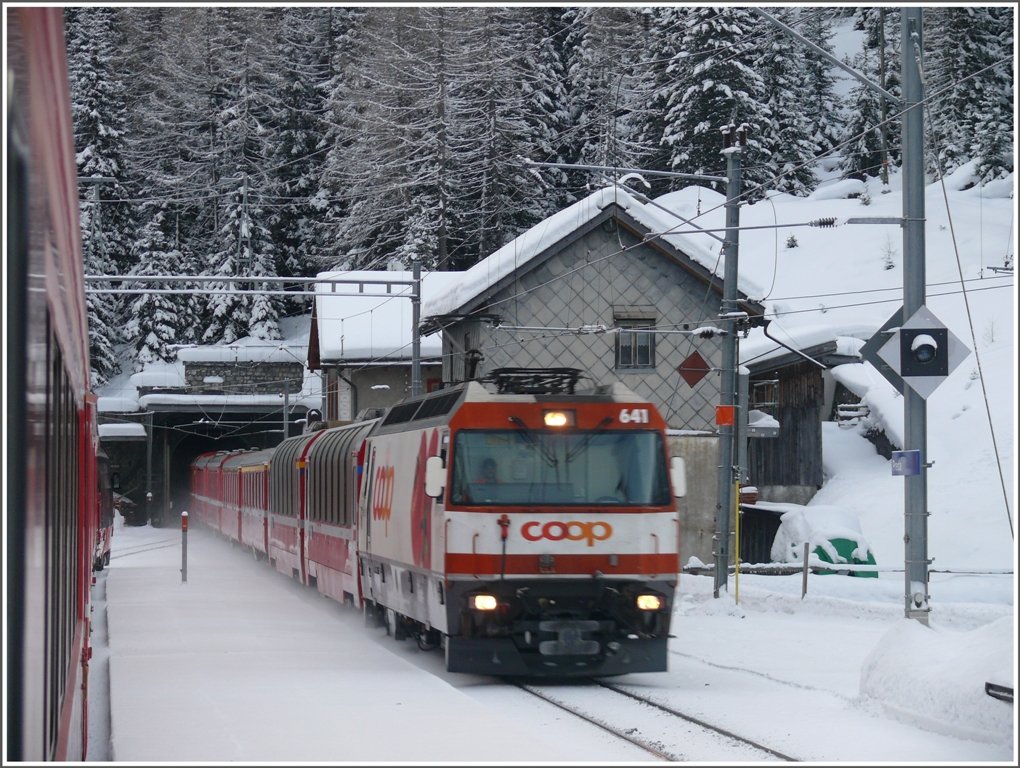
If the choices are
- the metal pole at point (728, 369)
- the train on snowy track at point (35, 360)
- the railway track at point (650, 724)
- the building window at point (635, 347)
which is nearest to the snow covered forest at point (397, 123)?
the building window at point (635, 347)

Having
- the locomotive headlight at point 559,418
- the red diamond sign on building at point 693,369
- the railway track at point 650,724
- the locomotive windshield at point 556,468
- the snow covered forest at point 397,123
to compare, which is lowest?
the railway track at point 650,724

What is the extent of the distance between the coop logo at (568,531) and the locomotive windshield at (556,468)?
0.75ft

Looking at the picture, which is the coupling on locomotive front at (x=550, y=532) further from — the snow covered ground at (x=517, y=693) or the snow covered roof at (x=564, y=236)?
the snow covered roof at (x=564, y=236)

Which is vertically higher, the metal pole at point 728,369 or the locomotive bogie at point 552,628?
the metal pole at point 728,369

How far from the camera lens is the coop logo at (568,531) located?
1325 cm

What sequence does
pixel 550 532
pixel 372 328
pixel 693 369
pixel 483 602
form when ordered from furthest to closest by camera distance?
pixel 372 328
pixel 693 369
pixel 550 532
pixel 483 602

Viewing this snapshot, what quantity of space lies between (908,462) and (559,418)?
10.4ft

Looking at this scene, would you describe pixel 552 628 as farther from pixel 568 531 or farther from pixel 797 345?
pixel 797 345

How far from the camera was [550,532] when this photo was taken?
13266mm

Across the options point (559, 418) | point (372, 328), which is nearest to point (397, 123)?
point (372, 328)

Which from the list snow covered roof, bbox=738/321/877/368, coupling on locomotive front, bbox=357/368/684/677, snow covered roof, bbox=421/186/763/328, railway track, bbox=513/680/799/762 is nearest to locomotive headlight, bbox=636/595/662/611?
coupling on locomotive front, bbox=357/368/684/677

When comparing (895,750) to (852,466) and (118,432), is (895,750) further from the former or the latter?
(118,432)

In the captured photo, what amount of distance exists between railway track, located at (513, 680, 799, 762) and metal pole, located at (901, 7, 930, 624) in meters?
2.65

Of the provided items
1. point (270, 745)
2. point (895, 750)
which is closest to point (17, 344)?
point (270, 745)
